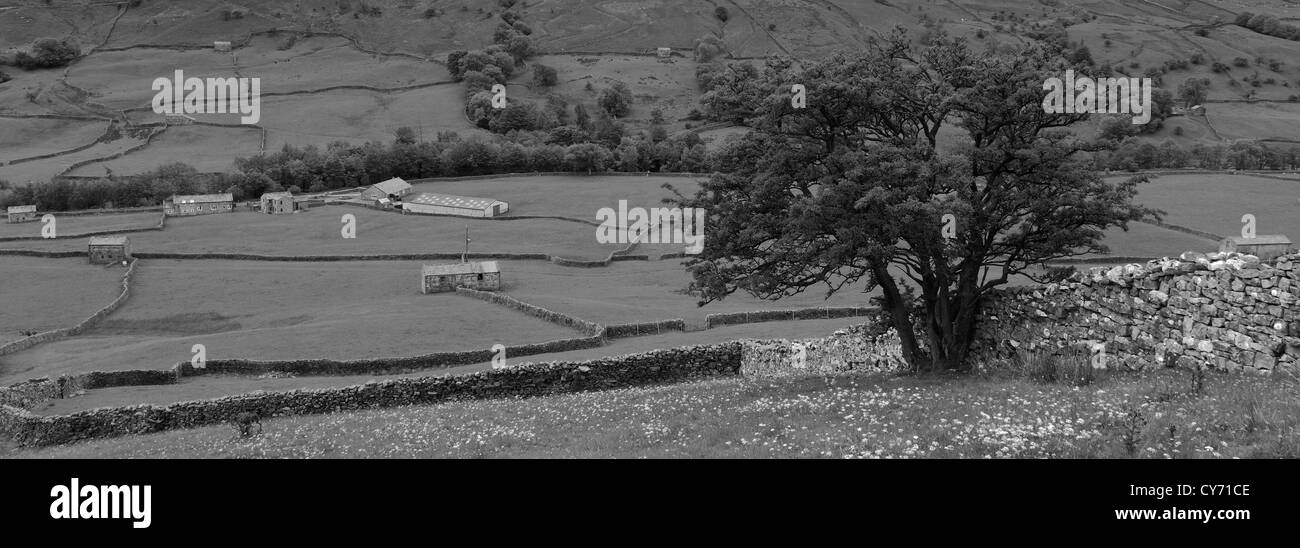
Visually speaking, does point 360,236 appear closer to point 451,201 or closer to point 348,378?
point 451,201

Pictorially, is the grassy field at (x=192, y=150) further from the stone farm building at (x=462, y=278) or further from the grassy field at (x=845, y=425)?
the grassy field at (x=845, y=425)

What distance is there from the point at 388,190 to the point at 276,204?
536 inches

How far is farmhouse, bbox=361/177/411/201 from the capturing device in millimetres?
119625

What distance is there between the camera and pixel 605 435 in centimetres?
1820

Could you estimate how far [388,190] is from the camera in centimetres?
12056

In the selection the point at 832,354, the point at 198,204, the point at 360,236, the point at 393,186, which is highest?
the point at 393,186

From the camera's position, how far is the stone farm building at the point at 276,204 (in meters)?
115

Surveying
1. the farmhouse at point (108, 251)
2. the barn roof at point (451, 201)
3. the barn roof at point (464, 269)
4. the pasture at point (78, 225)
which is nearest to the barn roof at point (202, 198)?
the pasture at point (78, 225)

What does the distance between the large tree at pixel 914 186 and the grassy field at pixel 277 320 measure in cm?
2679

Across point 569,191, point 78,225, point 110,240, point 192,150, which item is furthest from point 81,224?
point 569,191

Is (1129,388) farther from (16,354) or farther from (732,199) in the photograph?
A: (16,354)


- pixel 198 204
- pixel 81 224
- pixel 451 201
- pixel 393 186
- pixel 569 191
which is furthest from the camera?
pixel 393 186

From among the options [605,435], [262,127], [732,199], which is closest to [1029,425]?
[605,435]

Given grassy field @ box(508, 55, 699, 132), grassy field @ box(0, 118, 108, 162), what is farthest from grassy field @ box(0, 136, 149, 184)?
grassy field @ box(508, 55, 699, 132)
